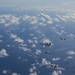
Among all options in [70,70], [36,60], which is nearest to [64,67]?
[70,70]

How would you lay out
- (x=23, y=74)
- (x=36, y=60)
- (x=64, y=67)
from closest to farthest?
(x=23, y=74) < (x=64, y=67) < (x=36, y=60)

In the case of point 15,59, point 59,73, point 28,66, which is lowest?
point 59,73

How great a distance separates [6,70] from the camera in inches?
6703

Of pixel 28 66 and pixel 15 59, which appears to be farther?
pixel 15 59

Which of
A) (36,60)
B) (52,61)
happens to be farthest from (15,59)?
(52,61)

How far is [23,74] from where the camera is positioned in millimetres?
166125

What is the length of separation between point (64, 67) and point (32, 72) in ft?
79.1

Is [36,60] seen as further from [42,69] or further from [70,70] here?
[70,70]

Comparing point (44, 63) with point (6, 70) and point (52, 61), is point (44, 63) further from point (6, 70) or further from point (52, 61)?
point (6, 70)

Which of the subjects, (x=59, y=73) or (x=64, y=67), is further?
(x=64, y=67)

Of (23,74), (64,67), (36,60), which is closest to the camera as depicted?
(23,74)

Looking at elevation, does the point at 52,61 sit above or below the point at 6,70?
above

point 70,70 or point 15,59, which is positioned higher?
point 15,59

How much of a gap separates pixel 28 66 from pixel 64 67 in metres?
24.7
